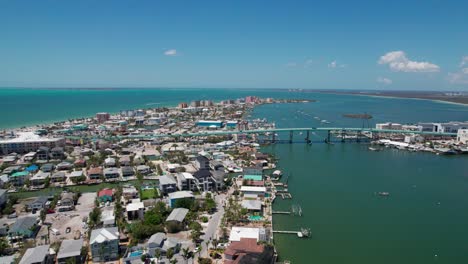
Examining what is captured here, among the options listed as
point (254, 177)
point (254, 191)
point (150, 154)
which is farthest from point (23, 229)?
point (150, 154)

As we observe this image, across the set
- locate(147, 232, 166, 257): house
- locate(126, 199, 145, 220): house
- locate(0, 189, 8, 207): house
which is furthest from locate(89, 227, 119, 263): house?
locate(0, 189, 8, 207): house

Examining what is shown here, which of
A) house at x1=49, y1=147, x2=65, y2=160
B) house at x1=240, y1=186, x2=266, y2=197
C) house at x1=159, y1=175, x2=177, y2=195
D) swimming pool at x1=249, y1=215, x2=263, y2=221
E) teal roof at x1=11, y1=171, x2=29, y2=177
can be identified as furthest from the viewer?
house at x1=49, y1=147, x2=65, y2=160

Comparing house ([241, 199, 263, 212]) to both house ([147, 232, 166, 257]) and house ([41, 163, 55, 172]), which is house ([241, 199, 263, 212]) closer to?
house ([147, 232, 166, 257])

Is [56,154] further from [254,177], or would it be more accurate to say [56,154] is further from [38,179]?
[254,177]

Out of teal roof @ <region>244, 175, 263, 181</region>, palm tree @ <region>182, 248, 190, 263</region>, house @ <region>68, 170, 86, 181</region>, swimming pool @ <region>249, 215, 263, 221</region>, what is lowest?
swimming pool @ <region>249, 215, 263, 221</region>

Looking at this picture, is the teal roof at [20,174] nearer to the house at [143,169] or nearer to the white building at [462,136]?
the house at [143,169]

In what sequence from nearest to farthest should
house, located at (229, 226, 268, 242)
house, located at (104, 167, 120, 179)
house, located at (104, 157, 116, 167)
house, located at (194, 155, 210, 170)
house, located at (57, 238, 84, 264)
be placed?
house, located at (57, 238, 84, 264)
house, located at (229, 226, 268, 242)
house, located at (104, 167, 120, 179)
house, located at (194, 155, 210, 170)
house, located at (104, 157, 116, 167)

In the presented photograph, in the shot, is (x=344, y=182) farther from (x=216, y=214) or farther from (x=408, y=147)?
(x=408, y=147)
